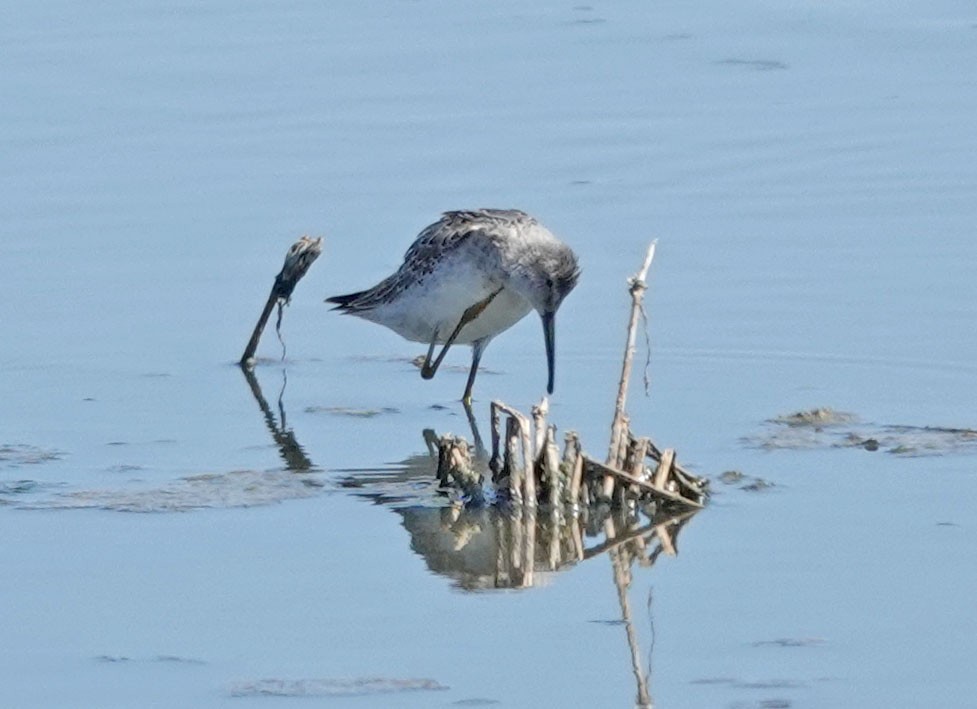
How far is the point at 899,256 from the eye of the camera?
12375 mm

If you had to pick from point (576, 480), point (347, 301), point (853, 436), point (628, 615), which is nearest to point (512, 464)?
point (576, 480)

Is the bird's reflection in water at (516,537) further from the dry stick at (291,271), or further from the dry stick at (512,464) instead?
the dry stick at (291,271)

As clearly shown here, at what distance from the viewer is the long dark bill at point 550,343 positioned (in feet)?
34.5

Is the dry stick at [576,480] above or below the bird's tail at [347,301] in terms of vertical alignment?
below

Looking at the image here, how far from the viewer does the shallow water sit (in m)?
7.45

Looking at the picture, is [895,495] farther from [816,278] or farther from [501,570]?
[816,278]

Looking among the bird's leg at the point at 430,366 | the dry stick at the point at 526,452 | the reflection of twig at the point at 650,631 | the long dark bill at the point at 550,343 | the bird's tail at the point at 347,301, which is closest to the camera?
the reflection of twig at the point at 650,631

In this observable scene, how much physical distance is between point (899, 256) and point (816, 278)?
1.73 ft

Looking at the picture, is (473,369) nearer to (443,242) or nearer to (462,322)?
(462,322)

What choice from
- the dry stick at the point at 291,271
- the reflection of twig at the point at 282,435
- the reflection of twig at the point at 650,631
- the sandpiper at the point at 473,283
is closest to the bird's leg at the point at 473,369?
the sandpiper at the point at 473,283

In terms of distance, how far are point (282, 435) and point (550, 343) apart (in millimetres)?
1301

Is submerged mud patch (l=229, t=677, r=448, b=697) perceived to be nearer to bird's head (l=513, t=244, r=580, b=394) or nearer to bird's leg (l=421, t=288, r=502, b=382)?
bird's head (l=513, t=244, r=580, b=394)

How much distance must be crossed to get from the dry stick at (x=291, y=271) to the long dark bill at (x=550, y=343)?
4.97 feet

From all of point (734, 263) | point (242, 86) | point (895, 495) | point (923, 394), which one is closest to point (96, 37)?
point (242, 86)
